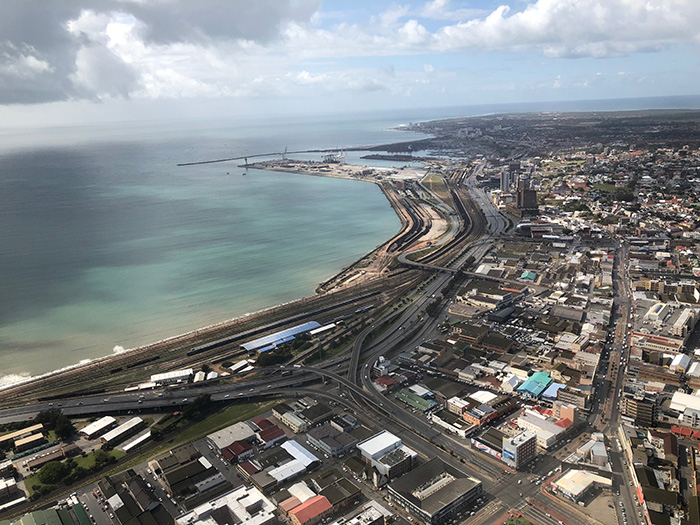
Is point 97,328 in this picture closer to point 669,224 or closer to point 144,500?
point 144,500

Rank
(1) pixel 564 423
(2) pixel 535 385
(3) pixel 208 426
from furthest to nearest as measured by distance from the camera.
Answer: (2) pixel 535 385
(3) pixel 208 426
(1) pixel 564 423

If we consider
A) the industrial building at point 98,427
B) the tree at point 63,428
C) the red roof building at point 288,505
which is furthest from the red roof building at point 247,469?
the tree at point 63,428

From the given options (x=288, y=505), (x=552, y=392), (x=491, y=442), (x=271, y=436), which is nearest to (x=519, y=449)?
(x=491, y=442)

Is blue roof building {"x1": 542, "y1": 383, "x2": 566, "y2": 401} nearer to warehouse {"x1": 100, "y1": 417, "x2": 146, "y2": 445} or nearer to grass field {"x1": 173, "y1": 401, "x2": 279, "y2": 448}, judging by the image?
grass field {"x1": 173, "y1": 401, "x2": 279, "y2": 448}

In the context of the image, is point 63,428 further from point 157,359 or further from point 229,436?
point 229,436

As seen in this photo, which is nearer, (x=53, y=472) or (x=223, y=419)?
(x=53, y=472)

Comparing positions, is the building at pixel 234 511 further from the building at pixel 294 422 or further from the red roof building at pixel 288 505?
the building at pixel 294 422

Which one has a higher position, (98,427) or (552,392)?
(98,427)
